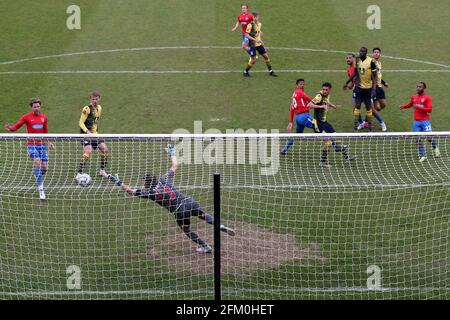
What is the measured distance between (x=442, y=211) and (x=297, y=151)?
13.2 ft

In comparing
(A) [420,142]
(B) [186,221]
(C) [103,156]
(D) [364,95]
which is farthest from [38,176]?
(D) [364,95]

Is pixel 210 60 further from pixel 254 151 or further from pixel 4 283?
pixel 4 283

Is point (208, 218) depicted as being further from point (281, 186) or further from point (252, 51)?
point (252, 51)

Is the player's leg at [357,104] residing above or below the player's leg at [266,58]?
below

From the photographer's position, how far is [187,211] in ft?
45.2

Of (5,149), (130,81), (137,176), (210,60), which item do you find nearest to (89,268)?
(137,176)

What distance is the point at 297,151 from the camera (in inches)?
721

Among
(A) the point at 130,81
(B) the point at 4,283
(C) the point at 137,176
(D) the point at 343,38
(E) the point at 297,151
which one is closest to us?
(B) the point at 4,283

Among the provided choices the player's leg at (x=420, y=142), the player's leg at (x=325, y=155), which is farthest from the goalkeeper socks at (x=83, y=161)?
the player's leg at (x=420, y=142)

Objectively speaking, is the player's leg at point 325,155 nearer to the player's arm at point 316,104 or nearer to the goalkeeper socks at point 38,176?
the player's arm at point 316,104

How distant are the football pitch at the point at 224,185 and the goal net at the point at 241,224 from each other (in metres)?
0.03

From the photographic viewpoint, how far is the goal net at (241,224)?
13.3m

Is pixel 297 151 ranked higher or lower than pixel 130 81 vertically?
lower

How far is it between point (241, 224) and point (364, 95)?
672cm
